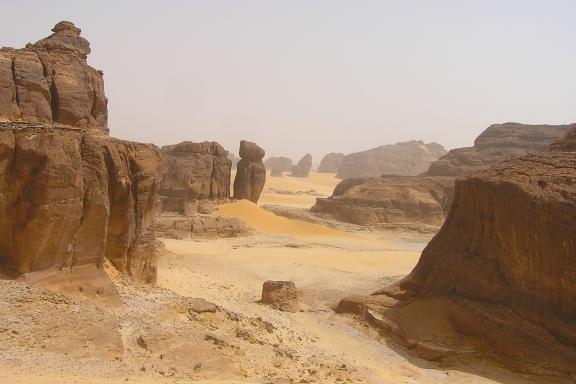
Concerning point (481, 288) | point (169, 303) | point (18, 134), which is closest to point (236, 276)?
point (169, 303)

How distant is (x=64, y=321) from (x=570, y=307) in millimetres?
9270

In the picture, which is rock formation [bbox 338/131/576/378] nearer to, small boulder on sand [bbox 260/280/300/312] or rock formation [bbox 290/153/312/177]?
small boulder on sand [bbox 260/280/300/312]

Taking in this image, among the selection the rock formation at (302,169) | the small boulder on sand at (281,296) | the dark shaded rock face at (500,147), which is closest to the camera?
the small boulder on sand at (281,296)

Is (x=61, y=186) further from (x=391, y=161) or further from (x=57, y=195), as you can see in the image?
(x=391, y=161)

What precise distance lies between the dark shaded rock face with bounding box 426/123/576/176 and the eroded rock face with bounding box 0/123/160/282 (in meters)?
31.9

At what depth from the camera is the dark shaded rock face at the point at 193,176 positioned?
93.3 feet

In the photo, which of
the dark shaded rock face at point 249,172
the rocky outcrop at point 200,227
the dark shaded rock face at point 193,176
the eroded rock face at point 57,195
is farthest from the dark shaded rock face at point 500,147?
the eroded rock face at point 57,195

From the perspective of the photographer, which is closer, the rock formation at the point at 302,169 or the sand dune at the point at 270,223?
the sand dune at the point at 270,223

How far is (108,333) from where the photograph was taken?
28.1 ft

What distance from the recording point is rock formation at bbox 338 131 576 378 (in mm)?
10391

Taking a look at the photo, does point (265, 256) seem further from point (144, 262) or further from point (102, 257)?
point (102, 257)

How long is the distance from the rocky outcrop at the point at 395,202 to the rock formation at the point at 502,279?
20.0 metres

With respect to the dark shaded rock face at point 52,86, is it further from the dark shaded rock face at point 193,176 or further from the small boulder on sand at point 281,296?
the dark shaded rock face at point 193,176

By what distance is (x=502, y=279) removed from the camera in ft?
38.4
